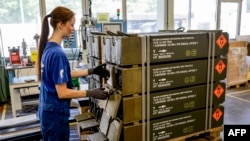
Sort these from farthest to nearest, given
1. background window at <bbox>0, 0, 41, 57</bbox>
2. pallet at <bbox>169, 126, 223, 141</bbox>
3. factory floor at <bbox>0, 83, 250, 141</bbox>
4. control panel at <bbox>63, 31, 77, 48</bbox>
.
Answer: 1. background window at <bbox>0, 0, 41, 57</bbox>
2. control panel at <bbox>63, 31, 77, 48</bbox>
3. factory floor at <bbox>0, 83, 250, 141</bbox>
4. pallet at <bbox>169, 126, 223, 141</bbox>

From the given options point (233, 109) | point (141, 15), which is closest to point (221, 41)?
point (233, 109)

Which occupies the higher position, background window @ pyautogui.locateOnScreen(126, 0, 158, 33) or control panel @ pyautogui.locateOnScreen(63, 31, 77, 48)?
background window @ pyautogui.locateOnScreen(126, 0, 158, 33)

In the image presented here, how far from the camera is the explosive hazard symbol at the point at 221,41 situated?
2.29 metres

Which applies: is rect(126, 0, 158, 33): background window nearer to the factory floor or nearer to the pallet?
the factory floor

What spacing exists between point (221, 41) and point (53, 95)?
167cm

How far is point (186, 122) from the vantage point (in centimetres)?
227

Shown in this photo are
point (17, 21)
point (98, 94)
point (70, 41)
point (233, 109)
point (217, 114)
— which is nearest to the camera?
point (98, 94)

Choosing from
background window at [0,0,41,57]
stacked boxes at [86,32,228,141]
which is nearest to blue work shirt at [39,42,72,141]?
stacked boxes at [86,32,228,141]

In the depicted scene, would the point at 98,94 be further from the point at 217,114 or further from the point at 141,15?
the point at 141,15

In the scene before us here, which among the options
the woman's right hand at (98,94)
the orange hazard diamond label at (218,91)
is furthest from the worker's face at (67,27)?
the orange hazard diamond label at (218,91)

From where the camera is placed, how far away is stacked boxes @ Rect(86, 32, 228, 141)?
1933mm

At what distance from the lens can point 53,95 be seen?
1769mm

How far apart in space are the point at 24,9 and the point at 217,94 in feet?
15.0

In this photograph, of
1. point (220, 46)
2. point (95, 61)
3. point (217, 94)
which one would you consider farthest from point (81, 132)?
point (220, 46)
